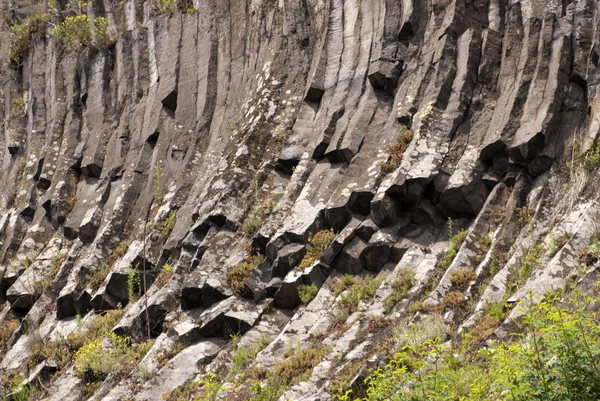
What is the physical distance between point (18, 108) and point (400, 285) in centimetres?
1969

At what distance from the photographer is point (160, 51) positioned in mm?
23250

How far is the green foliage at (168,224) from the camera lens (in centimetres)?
1817

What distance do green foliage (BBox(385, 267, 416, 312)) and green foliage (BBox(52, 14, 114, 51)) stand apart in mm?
15766

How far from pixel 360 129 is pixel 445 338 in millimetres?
5761

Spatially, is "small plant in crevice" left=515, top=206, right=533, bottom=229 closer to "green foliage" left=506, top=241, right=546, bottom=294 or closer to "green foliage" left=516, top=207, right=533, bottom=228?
"green foliage" left=516, top=207, right=533, bottom=228

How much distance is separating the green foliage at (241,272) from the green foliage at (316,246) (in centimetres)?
105

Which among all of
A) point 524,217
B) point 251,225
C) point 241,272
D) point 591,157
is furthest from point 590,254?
point 251,225

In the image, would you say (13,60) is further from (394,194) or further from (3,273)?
(394,194)

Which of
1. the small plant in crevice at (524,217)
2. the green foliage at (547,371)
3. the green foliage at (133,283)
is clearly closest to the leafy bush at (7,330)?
the green foliage at (133,283)

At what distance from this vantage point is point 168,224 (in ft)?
59.9

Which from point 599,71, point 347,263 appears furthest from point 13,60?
point 599,71

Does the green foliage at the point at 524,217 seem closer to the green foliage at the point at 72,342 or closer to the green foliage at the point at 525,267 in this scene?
the green foliage at the point at 525,267

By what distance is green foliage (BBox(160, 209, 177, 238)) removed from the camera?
18.2 metres

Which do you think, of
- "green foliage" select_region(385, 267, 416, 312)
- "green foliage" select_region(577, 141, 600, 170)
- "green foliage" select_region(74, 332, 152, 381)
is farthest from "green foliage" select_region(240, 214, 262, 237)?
"green foliage" select_region(577, 141, 600, 170)
